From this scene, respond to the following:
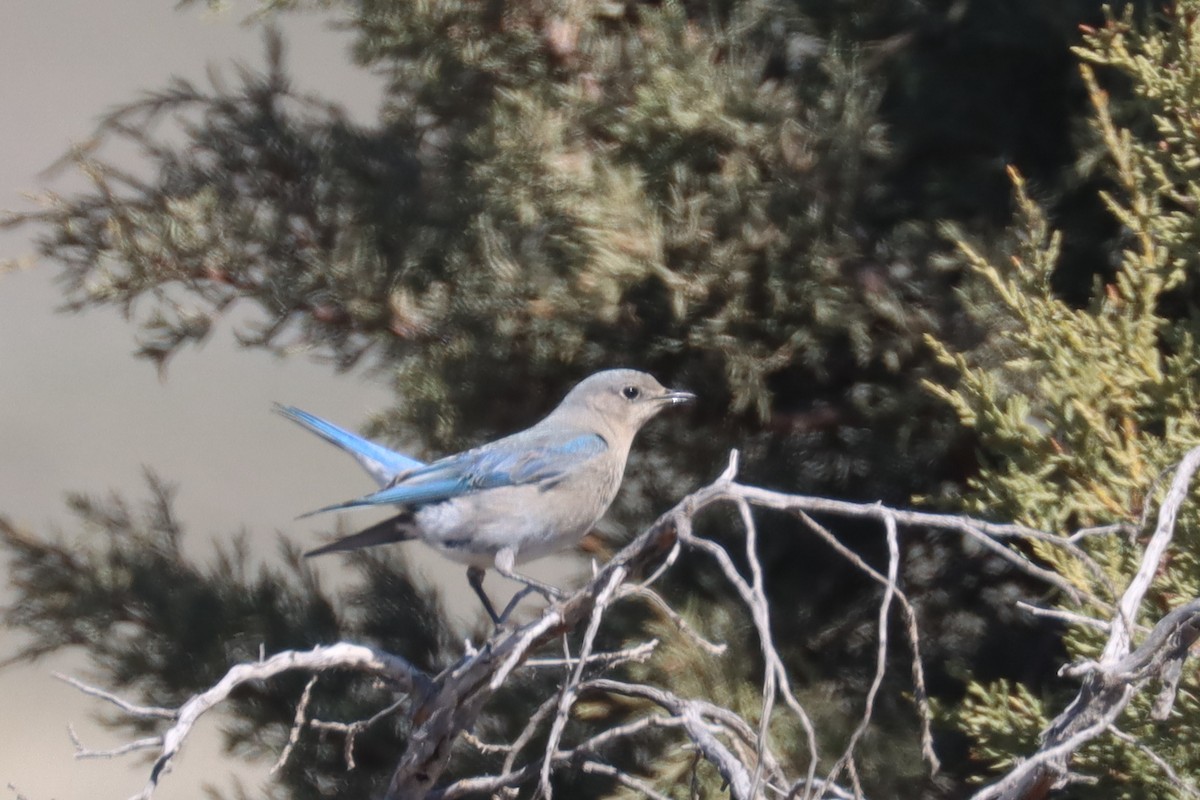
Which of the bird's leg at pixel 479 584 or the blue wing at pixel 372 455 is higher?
the blue wing at pixel 372 455

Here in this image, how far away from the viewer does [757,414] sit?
9.51 feet

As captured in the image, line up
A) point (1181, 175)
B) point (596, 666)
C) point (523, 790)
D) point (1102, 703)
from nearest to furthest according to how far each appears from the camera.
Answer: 1. point (1102, 703)
2. point (1181, 175)
3. point (596, 666)
4. point (523, 790)

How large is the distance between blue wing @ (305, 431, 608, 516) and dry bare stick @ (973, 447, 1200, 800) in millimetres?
1591

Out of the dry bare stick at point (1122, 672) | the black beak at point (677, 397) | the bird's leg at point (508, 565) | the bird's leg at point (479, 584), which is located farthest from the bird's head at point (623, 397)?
the dry bare stick at point (1122, 672)

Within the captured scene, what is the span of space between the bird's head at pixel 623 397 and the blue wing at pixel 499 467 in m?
0.11

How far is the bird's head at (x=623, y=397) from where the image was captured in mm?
2973

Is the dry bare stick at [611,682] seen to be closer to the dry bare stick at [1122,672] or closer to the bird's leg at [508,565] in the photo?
the dry bare stick at [1122,672]

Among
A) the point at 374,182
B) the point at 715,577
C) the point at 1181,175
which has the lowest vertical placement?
the point at 715,577

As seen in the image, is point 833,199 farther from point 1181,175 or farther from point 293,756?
point 293,756

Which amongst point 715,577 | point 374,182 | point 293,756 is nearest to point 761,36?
point 374,182

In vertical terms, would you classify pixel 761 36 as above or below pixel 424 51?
below

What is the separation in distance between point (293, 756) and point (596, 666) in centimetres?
93

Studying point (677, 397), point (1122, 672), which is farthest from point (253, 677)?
point (677, 397)

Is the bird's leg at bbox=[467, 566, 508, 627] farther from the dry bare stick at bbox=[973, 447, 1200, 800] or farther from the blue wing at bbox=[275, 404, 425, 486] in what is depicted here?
the dry bare stick at bbox=[973, 447, 1200, 800]
